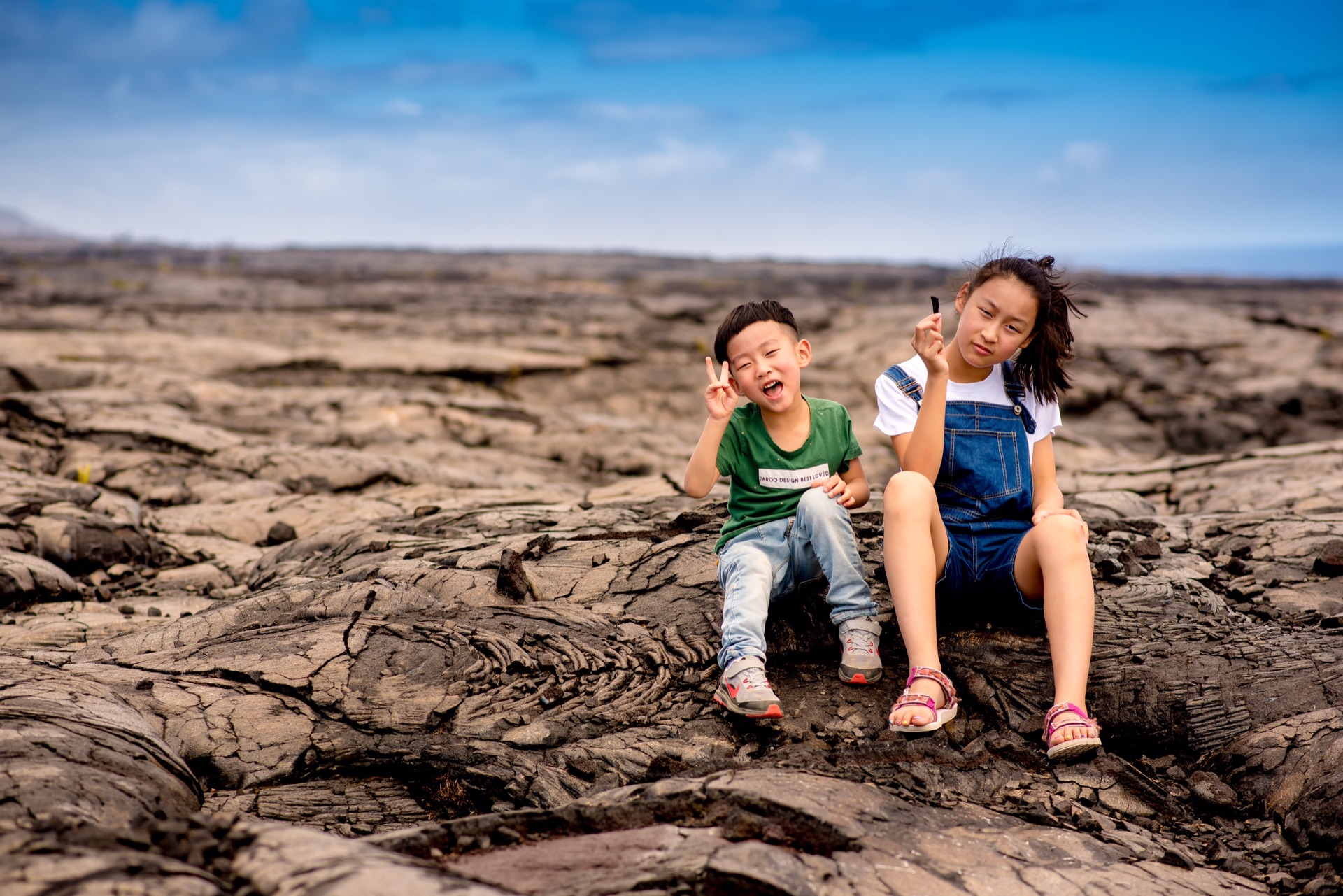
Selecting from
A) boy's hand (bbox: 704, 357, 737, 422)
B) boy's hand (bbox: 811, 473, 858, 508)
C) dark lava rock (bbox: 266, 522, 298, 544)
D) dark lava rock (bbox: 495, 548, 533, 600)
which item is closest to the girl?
boy's hand (bbox: 811, 473, 858, 508)

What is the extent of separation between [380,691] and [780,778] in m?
1.48

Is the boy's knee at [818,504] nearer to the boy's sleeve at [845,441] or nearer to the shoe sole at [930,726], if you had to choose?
the boy's sleeve at [845,441]

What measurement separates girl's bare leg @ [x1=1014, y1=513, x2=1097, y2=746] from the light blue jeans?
579 millimetres

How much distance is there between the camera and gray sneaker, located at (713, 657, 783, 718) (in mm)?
2865

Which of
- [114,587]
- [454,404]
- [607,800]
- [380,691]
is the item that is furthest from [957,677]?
[454,404]

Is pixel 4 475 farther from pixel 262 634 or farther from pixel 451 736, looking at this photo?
pixel 451 736

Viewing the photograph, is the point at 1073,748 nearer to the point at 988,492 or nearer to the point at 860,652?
the point at 860,652

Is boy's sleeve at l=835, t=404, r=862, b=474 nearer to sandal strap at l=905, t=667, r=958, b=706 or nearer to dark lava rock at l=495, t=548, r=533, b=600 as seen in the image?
sandal strap at l=905, t=667, r=958, b=706

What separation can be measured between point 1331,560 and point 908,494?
2.34 m

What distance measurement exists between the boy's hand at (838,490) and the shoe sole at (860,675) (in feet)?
1.88

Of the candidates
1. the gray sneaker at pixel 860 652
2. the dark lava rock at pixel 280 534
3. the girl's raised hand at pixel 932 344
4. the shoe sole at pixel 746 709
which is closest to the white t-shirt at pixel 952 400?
the girl's raised hand at pixel 932 344

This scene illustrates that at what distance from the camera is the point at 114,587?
16.7 feet

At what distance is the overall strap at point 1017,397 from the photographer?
338 cm

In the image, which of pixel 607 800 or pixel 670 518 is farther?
pixel 670 518
